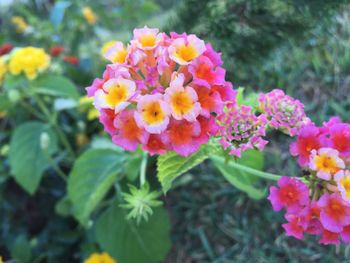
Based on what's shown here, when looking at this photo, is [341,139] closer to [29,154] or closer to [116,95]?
[116,95]

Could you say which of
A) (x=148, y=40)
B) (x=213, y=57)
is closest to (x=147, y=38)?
(x=148, y=40)

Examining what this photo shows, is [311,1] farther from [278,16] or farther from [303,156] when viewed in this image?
[303,156]

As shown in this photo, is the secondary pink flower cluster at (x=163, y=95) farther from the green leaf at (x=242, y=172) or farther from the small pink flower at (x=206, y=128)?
the green leaf at (x=242, y=172)

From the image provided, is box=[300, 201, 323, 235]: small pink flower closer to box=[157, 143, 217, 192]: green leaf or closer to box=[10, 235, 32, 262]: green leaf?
box=[157, 143, 217, 192]: green leaf

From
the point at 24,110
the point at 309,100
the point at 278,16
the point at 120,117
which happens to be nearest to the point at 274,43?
the point at 278,16

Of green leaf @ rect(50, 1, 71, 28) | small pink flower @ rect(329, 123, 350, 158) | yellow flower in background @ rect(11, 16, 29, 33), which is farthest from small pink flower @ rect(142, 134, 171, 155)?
yellow flower in background @ rect(11, 16, 29, 33)

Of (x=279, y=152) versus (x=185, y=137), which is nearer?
(x=185, y=137)
